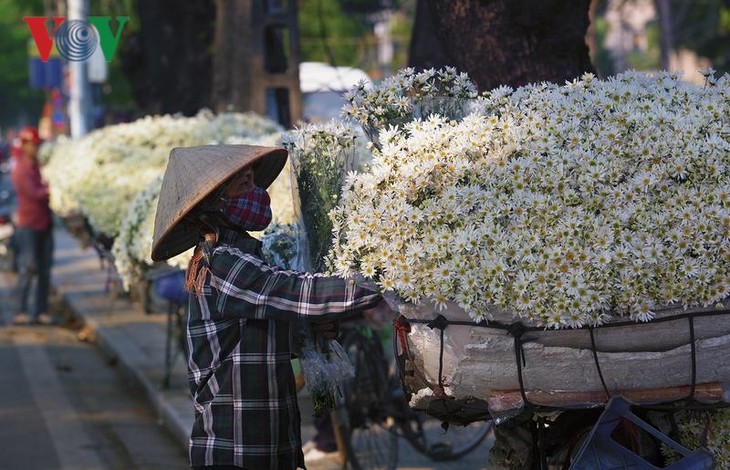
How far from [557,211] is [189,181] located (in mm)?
1258

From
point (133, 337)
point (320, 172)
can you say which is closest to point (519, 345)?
point (320, 172)

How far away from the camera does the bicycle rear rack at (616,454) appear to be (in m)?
3.47

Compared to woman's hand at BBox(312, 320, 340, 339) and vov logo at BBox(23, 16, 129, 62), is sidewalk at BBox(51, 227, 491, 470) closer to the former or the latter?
woman's hand at BBox(312, 320, 340, 339)

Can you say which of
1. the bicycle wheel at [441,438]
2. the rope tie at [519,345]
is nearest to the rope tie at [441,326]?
the rope tie at [519,345]

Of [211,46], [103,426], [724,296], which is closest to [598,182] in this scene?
[724,296]

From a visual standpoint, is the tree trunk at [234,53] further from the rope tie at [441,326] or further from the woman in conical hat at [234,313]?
the rope tie at [441,326]

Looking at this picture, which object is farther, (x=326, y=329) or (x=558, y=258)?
(x=326, y=329)

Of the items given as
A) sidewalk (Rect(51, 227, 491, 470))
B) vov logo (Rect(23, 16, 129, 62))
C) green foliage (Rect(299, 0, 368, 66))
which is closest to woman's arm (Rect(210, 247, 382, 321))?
sidewalk (Rect(51, 227, 491, 470))

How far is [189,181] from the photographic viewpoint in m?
4.06

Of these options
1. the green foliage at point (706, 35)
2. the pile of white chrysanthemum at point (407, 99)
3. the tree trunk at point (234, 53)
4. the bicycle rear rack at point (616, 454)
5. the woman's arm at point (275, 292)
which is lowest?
the bicycle rear rack at point (616, 454)

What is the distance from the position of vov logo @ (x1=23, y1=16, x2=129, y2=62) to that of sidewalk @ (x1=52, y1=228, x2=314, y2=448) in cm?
258

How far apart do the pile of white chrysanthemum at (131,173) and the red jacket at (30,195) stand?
0.23 meters

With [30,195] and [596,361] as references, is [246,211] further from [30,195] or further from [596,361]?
[30,195]

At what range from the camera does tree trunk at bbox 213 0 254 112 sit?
43.0 feet
